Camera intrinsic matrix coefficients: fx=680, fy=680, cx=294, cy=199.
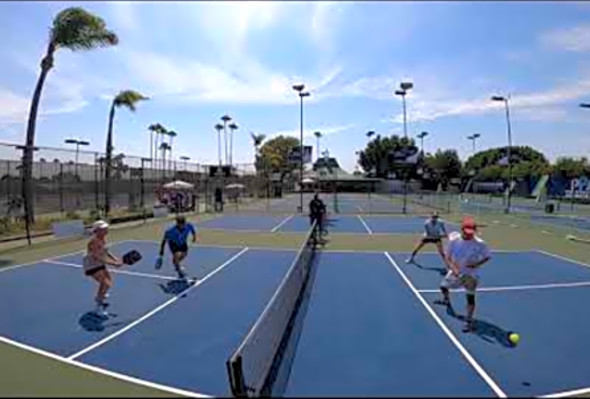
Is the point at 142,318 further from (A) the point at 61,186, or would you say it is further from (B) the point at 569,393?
(A) the point at 61,186

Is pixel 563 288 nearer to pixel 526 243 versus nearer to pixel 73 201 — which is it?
pixel 526 243

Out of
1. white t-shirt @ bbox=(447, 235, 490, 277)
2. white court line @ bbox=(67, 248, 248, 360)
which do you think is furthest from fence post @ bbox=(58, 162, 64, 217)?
white t-shirt @ bbox=(447, 235, 490, 277)

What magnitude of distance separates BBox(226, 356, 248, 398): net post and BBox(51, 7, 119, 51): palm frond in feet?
80.2

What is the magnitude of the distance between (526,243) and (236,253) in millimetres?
11113

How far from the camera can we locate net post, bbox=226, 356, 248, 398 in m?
6.46

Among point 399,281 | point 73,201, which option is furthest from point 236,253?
point 73,201

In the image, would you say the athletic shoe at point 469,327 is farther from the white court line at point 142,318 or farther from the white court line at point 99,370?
the white court line at point 142,318

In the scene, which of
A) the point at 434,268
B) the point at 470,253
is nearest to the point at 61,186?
the point at 434,268

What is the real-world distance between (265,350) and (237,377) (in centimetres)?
164

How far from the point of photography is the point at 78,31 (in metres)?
28.9

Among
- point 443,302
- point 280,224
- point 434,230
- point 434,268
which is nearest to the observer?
point 443,302

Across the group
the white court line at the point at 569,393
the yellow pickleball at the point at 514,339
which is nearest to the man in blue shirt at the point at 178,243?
the yellow pickleball at the point at 514,339

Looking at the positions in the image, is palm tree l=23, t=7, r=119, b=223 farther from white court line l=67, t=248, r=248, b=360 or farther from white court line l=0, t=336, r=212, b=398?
white court line l=0, t=336, r=212, b=398

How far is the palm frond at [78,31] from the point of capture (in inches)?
1130
